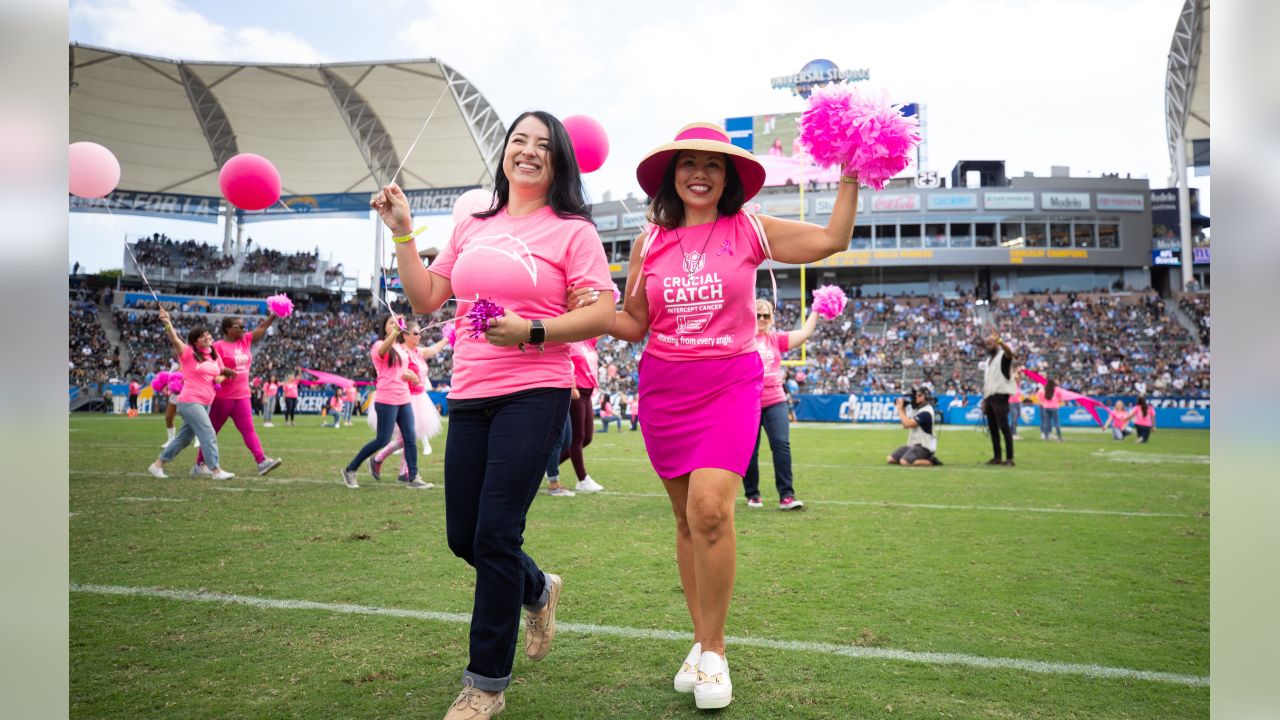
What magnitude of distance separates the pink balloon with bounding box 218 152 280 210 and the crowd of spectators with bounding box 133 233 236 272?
165 ft

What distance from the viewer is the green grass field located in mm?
2994

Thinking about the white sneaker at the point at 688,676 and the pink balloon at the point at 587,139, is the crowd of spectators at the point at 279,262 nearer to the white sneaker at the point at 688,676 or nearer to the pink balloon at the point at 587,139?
the pink balloon at the point at 587,139

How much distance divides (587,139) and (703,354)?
371 cm

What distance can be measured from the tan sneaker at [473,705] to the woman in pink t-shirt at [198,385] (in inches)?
320

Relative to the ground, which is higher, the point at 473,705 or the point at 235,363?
the point at 235,363

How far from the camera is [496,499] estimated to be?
114 inches

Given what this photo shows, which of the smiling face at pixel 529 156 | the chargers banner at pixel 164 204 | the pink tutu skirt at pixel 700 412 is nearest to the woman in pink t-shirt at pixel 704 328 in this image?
the pink tutu skirt at pixel 700 412

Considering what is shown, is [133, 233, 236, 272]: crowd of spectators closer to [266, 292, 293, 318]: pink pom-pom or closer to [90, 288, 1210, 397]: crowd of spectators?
→ [90, 288, 1210, 397]: crowd of spectators

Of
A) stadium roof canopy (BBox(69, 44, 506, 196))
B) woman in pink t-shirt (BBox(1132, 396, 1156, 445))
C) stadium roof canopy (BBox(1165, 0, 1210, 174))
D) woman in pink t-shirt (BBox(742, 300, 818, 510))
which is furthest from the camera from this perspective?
stadium roof canopy (BBox(69, 44, 506, 196))

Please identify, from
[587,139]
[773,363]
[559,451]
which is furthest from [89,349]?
[587,139]

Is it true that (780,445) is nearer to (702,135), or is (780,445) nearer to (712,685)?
(702,135)

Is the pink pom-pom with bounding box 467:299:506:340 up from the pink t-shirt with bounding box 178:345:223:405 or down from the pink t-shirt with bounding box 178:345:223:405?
up

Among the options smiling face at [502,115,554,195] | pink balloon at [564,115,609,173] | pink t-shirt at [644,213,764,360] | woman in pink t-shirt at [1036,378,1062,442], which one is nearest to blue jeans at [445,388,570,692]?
pink t-shirt at [644,213,764,360]

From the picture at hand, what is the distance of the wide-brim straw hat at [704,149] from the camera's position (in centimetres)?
332
